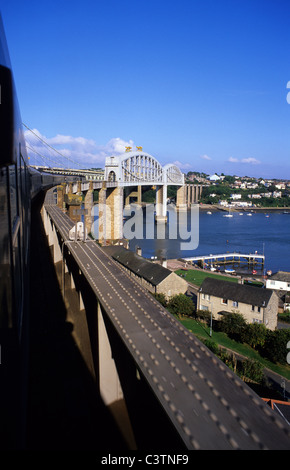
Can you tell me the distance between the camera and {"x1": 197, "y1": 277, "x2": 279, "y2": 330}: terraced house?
10.4 m

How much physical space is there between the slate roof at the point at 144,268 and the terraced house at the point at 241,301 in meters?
1.86

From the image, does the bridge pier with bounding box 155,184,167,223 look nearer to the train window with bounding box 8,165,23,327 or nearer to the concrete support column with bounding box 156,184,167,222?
the concrete support column with bounding box 156,184,167,222

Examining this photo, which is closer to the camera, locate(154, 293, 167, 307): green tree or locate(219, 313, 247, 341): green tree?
locate(219, 313, 247, 341): green tree

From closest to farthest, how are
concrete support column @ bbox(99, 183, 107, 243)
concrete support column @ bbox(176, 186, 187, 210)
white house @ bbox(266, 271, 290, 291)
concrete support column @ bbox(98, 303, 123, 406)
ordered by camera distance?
concrete support column @ bbox(98, 303, 123, 406)
white house @ bbox(266, 271, 290, 291)
concrete support column @ bbox(99, 183, 107, 243)
concrete support column @ bbox(176, 186, 187, 210)

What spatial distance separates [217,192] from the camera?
265ft

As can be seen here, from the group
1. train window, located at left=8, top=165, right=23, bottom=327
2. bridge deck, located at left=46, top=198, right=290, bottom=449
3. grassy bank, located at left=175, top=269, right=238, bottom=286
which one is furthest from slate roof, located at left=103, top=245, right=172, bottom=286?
train window, located at left=8, top=165, right=23, bottom=327

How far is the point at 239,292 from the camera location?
11.1 m

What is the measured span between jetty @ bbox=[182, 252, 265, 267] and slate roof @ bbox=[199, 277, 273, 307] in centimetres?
973

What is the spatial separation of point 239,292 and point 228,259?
14237 millimetres

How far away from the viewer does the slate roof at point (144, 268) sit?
42.1ft

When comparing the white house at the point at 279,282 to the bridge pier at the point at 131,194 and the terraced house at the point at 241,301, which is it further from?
the bridge pier at the point at 131,194

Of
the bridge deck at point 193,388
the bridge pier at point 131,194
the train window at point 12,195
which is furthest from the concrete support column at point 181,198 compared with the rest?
the train window at point 12,195

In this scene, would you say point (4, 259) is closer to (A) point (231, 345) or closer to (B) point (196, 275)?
(A) point (231, 345)

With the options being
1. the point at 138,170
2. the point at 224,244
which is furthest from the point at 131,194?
the point at 224,244
